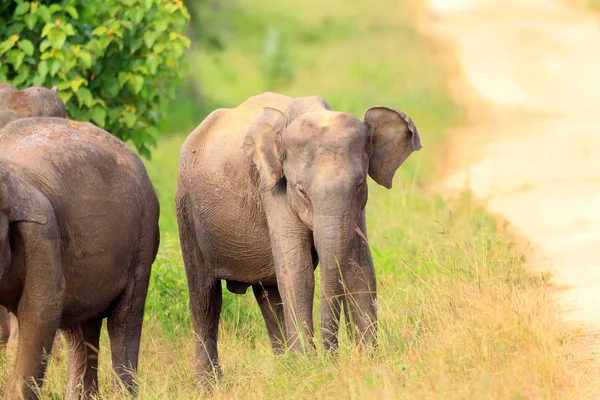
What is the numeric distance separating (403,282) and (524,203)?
4.89 metres

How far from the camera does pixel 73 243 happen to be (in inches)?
266

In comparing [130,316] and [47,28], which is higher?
[47,28]

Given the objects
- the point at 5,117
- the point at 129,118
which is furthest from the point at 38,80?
the point at 5,117

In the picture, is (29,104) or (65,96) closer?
(29,104)

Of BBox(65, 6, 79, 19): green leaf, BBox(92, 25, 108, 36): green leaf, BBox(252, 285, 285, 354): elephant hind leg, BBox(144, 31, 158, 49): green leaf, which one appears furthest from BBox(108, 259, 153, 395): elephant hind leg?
BBox(65, 6, 79, 19): green leaf

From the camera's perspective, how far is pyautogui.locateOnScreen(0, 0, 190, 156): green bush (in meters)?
9.48

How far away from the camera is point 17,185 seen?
6.13 meters

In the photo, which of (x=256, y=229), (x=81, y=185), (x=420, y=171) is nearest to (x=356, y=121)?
(x=256, y=229)

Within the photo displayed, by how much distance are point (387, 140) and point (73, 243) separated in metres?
1.85

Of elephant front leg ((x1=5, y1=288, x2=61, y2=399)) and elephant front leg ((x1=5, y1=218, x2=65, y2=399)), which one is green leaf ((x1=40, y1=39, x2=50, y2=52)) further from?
elephant front leg ((x1=5, y1=288, x2=61, y2=399))

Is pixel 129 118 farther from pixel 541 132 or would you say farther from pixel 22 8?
pixel 541 132

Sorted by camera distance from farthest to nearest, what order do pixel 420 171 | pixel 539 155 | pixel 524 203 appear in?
pixel 539 155 < pixel 420 171 < pixel 524 203

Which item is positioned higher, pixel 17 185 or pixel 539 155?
pixel 17 185

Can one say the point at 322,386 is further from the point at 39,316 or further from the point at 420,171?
the point at 420,171
